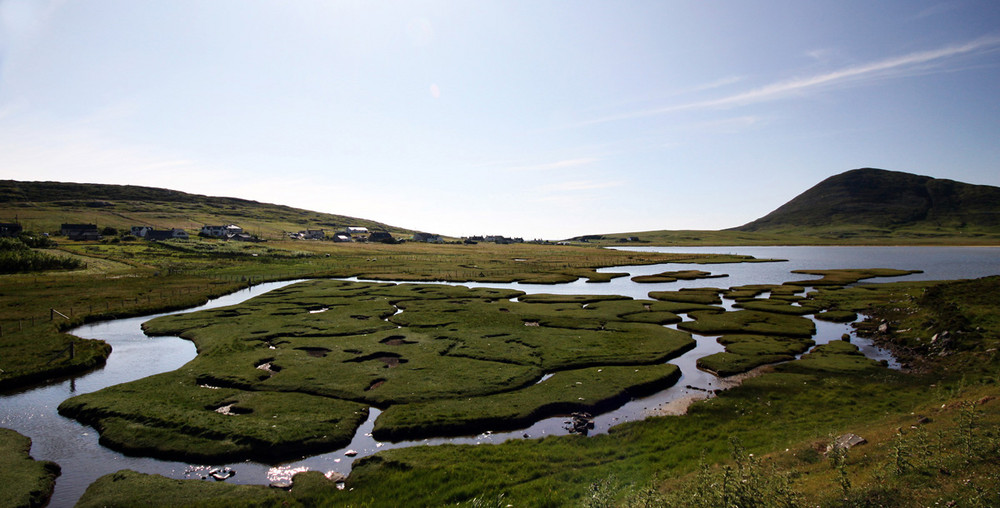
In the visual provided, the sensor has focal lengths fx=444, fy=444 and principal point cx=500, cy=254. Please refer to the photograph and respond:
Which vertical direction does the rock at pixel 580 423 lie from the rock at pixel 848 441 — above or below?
below

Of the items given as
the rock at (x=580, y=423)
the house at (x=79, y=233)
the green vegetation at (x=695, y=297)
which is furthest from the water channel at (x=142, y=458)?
the house at (x=79, y=233)

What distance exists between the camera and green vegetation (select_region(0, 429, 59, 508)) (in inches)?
622

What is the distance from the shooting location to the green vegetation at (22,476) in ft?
51.8

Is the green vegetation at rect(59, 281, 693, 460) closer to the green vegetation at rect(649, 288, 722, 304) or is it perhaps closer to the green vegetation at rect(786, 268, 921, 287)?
the green vegetation at rect(649, 288, 722, 304)

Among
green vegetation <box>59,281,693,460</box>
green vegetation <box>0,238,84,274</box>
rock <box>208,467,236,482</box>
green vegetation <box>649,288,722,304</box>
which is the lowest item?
rock <box>208,467,236,482</box>

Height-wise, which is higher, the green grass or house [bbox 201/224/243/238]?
house [bbox 201/224/243/238]

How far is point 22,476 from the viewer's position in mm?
17094

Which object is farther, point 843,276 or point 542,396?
point 843,276

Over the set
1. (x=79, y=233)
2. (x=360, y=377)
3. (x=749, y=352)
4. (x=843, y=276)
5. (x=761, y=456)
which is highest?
(x=79, y=233)

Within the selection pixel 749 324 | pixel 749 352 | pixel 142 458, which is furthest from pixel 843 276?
pixel 142 458

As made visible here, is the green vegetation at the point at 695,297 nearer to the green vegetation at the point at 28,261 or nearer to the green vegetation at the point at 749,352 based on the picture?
the green vegetation at the point at 749,352

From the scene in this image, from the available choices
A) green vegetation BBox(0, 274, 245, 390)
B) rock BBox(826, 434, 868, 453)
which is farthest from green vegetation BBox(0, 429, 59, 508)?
rock BBox(826, 434, 868, 453)

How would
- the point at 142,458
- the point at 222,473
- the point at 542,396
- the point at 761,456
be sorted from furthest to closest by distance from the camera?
1. the point at 542,396
2. the point at 142,458
3. the point at 222,473
4. the point at 761,456

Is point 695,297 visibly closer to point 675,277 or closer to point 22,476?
point 675,277
